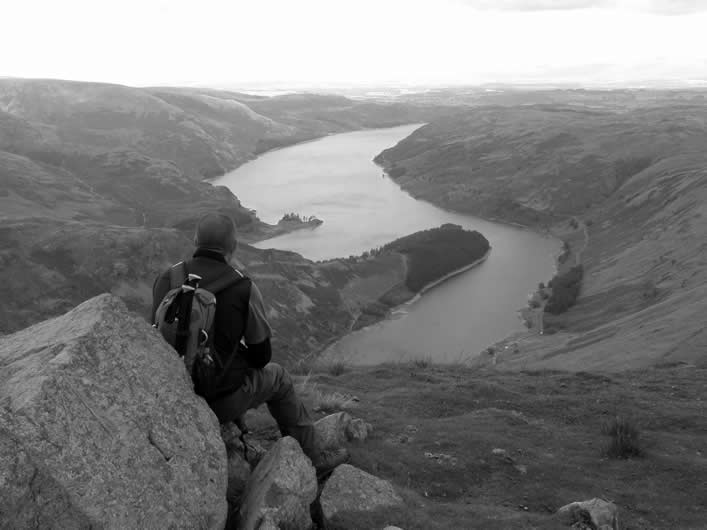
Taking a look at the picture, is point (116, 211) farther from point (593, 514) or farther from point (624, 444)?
point (593, 514)

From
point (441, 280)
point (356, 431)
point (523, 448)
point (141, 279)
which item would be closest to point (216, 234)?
point (356, 431)

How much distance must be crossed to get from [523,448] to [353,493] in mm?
4543

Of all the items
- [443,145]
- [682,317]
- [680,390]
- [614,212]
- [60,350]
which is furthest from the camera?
[443,145]

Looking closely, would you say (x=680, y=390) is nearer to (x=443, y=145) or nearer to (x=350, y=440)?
(x=350, y=440)

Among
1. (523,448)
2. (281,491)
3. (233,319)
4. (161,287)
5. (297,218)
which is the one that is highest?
(161,287)

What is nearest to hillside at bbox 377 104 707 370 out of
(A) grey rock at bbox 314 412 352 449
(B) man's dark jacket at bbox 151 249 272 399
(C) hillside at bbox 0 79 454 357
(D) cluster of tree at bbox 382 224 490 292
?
(D) cluster of tree at bbox 382 224 490 292

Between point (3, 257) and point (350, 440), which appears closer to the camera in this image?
point (350, 440)

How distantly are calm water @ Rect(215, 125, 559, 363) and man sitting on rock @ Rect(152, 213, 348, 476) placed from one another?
35.8 m

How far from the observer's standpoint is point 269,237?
90000mm

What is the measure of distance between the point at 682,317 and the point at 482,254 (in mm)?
50283

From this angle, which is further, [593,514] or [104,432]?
[593,514]

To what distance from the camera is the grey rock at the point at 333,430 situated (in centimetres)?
→ 891

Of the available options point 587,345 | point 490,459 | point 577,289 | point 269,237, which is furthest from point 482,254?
point 490,459

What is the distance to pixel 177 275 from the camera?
702cm
